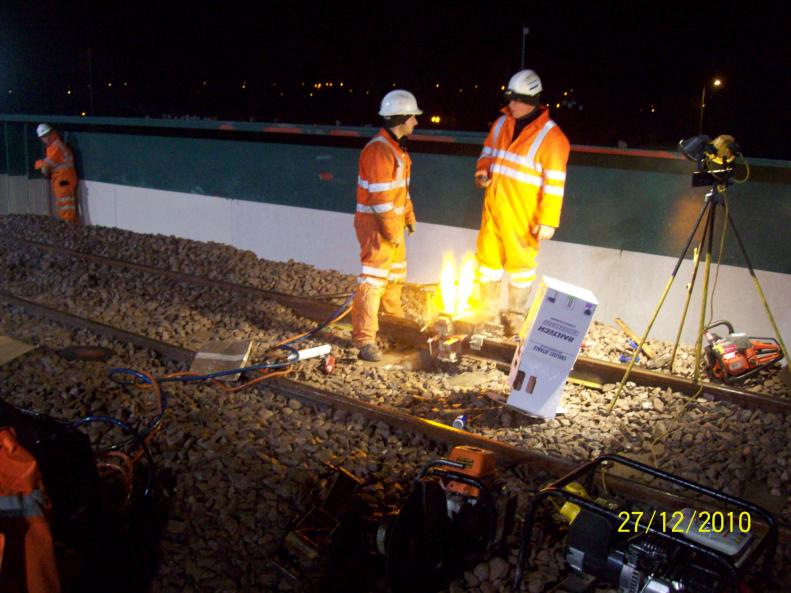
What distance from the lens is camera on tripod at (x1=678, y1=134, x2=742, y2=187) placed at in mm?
5555

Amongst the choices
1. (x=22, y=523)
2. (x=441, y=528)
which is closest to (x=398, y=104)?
(x=441, y=528)

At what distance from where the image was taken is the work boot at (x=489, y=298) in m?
7.09

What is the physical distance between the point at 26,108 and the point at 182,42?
9.74m

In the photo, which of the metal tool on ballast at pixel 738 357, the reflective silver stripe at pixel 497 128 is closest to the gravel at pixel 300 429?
the metal tool on ballast at pixel 738 357

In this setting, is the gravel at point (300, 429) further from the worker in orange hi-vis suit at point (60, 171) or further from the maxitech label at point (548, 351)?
the worker in orange hi-vis suit at point (60, 171)

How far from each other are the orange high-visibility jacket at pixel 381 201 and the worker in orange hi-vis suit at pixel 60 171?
10.1 metres

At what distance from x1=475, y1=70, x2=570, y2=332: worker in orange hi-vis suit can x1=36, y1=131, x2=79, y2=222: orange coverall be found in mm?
10627

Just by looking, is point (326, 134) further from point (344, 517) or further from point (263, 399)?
point (344, 517)

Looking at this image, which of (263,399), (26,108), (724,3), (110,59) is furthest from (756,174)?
(26,108)

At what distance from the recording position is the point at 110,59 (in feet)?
101

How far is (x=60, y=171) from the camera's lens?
14.0 metres

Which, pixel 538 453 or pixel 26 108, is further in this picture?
pixel 26 108

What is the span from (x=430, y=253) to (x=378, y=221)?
2.98m

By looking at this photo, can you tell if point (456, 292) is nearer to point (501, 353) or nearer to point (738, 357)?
point (501, 353)
